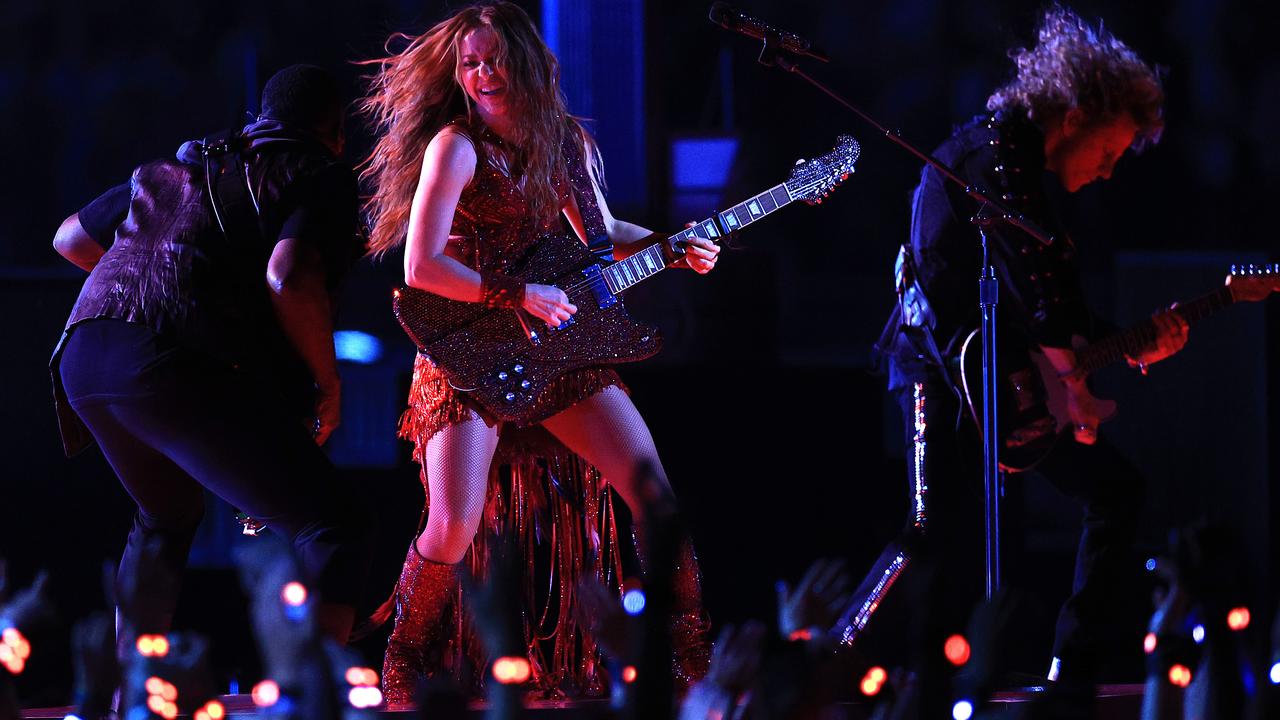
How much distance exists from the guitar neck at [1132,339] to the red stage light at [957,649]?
1995mm

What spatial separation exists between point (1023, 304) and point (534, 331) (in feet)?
4.00

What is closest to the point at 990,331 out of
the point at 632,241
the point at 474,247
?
the point at 632,241

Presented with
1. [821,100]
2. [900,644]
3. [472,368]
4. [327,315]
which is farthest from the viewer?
[821,100]

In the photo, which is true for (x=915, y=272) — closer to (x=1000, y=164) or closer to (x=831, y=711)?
(x=1000, y=164)

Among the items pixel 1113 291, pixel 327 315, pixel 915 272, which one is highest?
→ pixel 1113 291

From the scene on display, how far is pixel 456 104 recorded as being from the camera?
3.06 meters

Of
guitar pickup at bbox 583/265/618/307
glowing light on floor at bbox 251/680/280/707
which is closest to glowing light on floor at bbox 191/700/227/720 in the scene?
glowing light on floor at bbox 251/680/280/707

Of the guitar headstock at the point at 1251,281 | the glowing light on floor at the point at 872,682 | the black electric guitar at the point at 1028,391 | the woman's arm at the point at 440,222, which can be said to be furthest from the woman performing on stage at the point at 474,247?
the guitar headstock at the point at 1251,281

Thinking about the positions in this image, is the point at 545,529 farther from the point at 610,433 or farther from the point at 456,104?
the point at 456,104

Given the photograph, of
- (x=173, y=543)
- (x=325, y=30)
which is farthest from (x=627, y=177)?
(x=173, y=543)

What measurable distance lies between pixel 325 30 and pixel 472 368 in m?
1.64

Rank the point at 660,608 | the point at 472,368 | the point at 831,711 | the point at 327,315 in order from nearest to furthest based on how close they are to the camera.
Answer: the point at 660,608, the point at 831,711, the point at 327,315, the point at 472,368

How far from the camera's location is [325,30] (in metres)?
4.12

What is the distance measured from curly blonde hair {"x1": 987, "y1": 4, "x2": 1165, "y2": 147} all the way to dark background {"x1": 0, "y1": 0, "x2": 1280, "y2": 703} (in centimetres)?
75
